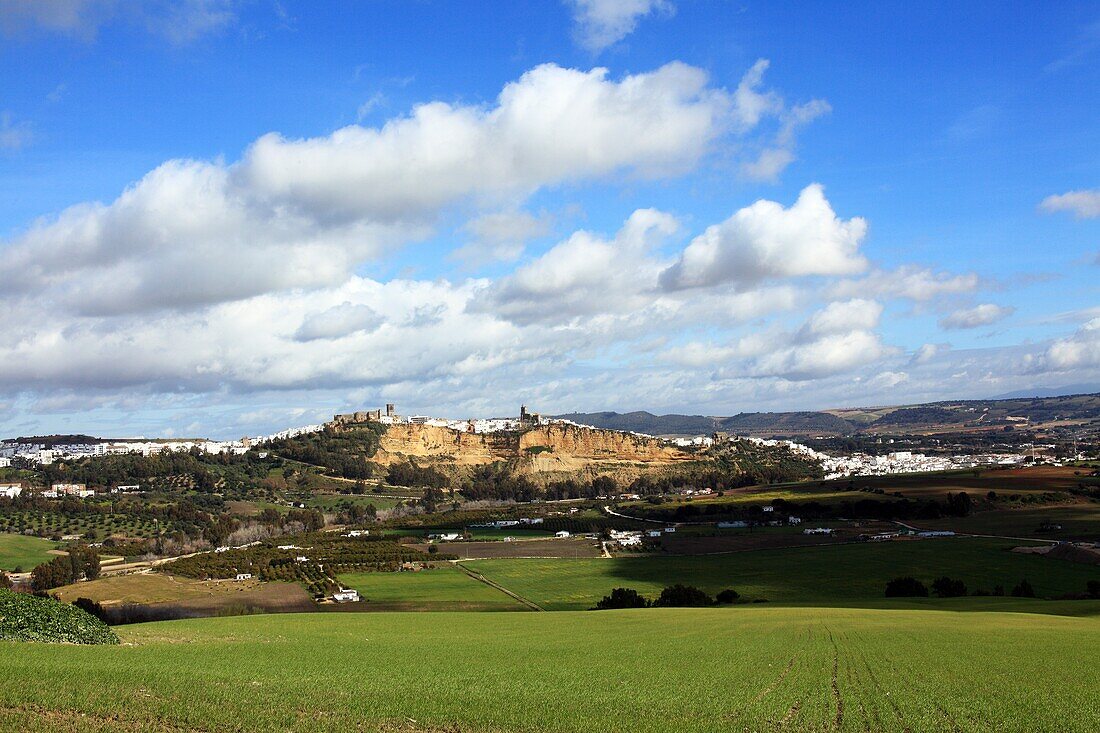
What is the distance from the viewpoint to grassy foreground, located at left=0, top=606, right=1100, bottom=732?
1670cm

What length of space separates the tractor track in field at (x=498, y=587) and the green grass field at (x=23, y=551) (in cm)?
4731

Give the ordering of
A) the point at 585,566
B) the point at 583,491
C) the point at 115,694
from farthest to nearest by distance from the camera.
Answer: the point at 583,491 → the point at 585,566 → the point at 115,694

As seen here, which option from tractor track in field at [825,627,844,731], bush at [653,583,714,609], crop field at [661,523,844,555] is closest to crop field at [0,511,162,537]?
crop field at [661,523,844,555]

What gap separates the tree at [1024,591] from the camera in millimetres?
54569

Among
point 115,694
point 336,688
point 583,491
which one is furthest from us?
point 583,491

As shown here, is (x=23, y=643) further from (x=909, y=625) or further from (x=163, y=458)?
(x=163, y=458)

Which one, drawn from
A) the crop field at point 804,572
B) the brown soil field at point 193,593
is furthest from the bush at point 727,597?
the brown soil field at point 193,593

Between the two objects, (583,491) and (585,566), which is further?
(583,491)

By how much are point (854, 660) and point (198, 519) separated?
4845 inches

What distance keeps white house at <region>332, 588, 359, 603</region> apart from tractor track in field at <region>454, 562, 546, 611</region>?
12043 mm

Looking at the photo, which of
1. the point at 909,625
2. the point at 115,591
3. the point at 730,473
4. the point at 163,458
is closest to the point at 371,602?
the point at 115,591

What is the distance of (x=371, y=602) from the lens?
210 ft

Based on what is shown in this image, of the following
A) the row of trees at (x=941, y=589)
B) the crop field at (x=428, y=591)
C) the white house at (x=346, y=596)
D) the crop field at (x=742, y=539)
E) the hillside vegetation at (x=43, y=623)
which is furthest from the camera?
the crop field at (x=742, y=539)

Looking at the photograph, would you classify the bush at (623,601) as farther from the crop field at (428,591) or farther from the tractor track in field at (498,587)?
the crop field at (428,591)
